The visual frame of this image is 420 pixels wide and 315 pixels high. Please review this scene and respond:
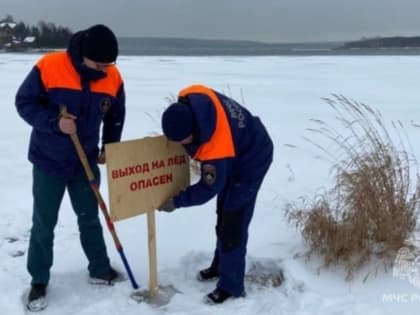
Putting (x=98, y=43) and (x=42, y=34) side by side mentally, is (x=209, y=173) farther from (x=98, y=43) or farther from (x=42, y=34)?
(x=42, y=34)

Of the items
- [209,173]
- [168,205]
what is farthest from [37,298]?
[209,173]

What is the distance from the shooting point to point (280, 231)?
4238 mm

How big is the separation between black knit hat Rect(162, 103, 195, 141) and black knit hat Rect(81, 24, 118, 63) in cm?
47

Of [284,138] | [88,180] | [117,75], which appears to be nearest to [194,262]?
[88,180]

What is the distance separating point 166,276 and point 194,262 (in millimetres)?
271

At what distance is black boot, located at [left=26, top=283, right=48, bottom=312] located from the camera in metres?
3.22

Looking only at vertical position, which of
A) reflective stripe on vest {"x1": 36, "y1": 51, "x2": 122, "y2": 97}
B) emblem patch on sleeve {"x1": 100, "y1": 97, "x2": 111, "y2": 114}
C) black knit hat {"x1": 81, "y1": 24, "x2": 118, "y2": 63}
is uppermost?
black knit hat {"x1": 81, "y1": 24, "x2": 118, "y2": 63}

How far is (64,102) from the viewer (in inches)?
118

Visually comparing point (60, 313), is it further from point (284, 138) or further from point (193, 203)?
point (284, 138)

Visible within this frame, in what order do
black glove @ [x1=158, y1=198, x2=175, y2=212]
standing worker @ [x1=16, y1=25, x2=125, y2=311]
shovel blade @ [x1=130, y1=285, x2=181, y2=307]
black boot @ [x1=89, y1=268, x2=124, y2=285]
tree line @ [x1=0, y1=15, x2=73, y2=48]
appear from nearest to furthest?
standing worker @ [x1=16, y1=25, x2=125, y2=311]
black glove @ [x1=158, y1=198, x2=175, y2=212]
shovel blade @ [x1=130, y1=285, x2=181, y2=307]
black boot @ [x1=89, y1=268, x2=124, y2=285]
tree line @ [x1=0, y1=15, x2=73, y2=48]

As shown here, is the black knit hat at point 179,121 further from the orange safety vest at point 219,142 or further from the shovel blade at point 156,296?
the shovel blade at point 156,296

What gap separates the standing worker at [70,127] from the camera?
2939 millimetres

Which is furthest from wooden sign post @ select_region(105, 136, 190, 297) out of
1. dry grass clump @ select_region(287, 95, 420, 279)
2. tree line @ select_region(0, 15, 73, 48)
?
tree line @ select_region(0, 15, 73, 48)

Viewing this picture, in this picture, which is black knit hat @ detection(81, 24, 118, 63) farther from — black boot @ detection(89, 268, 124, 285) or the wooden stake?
black boot @ detection(89, 268, 124, 285)
